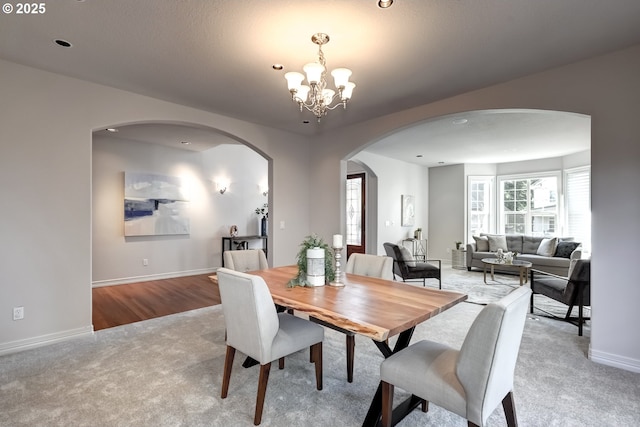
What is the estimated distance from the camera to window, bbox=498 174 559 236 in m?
7.18

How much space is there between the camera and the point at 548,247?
6.41 meters

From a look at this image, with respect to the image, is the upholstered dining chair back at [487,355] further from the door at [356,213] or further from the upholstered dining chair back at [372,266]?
the door at [356,213]

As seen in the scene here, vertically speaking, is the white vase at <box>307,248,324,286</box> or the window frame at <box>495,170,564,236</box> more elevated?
the window frame at <box>495,170,564,236</box>

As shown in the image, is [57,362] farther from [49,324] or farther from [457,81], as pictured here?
[457,81]

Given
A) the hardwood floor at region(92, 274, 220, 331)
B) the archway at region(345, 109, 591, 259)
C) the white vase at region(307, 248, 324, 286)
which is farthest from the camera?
the archway at region(345, 109, 591, 259)

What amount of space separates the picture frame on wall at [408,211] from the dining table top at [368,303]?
5631 mm

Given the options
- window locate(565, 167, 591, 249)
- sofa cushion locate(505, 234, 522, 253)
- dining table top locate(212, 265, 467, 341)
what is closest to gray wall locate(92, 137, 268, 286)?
dining table top locate(212, 265, 467, 341)

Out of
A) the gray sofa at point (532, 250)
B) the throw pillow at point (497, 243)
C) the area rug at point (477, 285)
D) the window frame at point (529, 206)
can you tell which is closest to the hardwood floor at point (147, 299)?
the area rug at point (477, 285)

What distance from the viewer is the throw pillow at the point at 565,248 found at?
6.11m

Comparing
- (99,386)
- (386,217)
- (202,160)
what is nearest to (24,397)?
(99,386)

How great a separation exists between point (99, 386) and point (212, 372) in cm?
77

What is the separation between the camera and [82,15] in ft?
6.97

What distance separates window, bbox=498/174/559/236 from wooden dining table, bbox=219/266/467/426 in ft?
22.0

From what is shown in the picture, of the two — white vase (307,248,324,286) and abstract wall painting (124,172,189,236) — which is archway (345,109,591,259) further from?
abstract wall painting (124,172,189,236)
